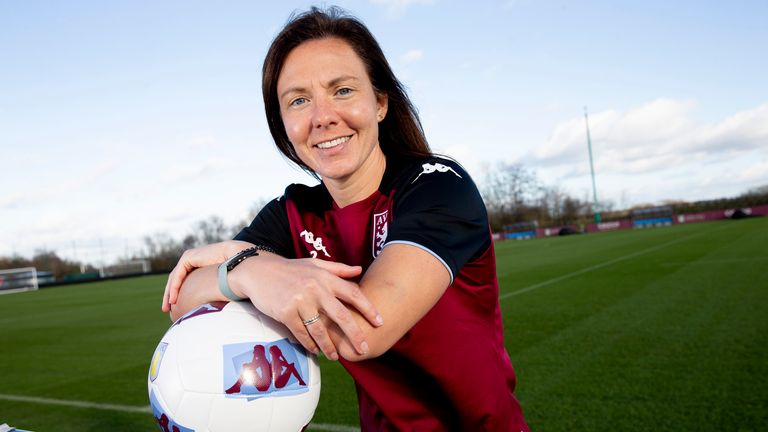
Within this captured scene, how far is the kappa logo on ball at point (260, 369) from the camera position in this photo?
1420 mm

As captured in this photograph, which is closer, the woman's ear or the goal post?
the woman's ear

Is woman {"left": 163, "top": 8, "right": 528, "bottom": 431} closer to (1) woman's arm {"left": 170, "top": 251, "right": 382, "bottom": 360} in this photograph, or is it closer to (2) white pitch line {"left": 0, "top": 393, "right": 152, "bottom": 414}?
(1) woman's arm {"left": 170, "top": 251, "right": 382, "bottom": 360}

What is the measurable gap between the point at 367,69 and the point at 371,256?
615 mm

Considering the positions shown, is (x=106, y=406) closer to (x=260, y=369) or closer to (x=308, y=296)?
(x=260, y=369)

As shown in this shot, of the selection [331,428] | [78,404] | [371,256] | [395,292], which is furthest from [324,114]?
[78,404]

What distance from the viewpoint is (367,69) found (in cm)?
188

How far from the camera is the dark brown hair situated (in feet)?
5.94

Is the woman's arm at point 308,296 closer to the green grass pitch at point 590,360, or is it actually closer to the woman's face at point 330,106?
the woman's face at point 330,106

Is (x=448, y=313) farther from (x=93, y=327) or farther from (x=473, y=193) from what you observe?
(x=93, y=327)

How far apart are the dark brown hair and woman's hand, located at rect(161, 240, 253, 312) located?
553 mm

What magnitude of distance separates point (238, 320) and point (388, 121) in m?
0.95

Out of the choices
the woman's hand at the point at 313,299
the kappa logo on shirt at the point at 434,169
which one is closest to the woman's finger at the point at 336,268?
the woman's hand at the point at 313,299

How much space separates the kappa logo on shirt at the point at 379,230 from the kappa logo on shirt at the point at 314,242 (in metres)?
0.26

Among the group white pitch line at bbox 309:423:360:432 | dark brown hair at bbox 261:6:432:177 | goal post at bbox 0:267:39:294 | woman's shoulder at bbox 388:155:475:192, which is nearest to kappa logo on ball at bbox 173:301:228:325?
woman's shoulder at bbox 388:155:475:192
